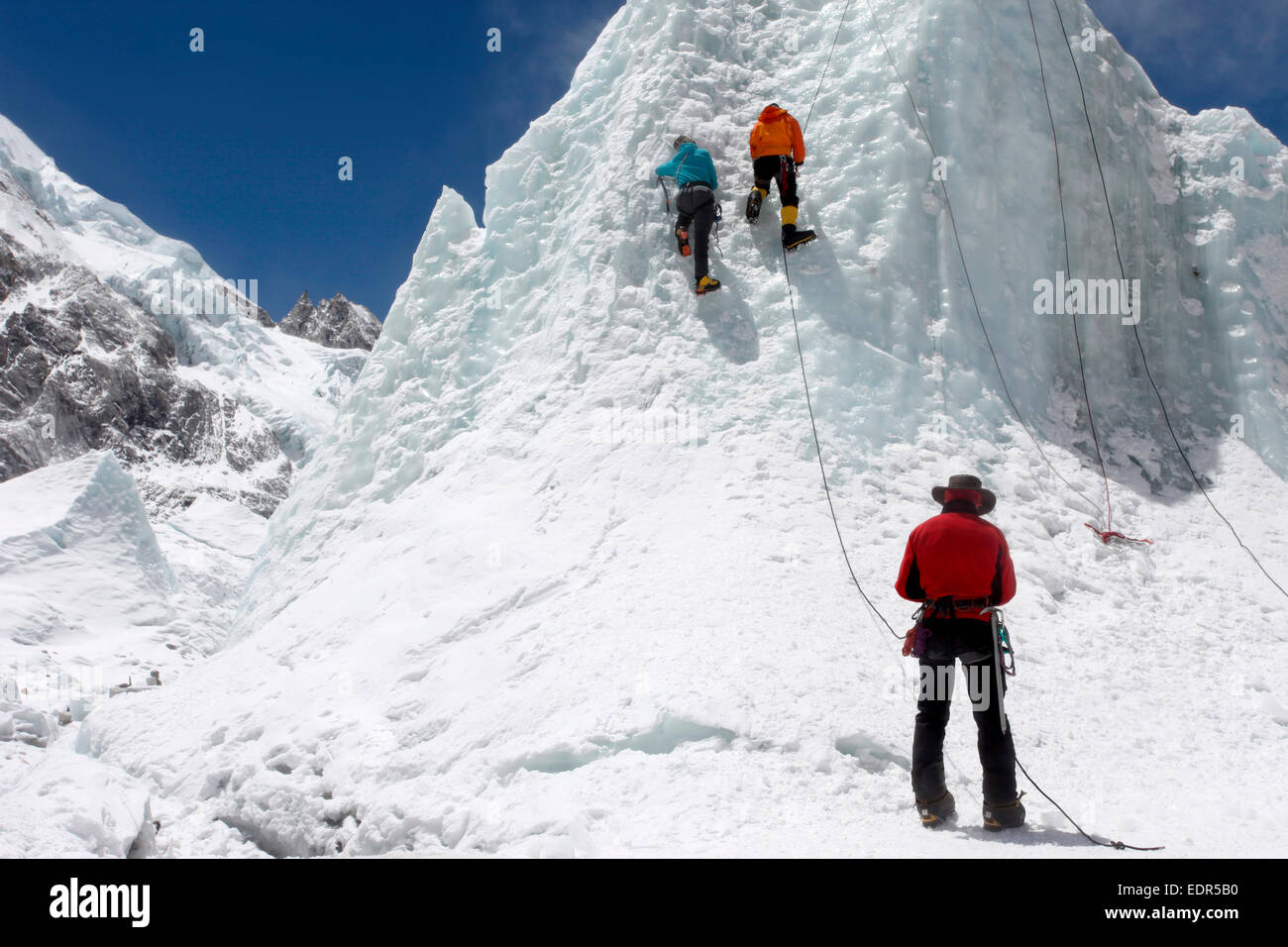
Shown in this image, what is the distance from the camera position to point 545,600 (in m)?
6.34

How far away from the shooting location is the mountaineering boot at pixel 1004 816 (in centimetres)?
388

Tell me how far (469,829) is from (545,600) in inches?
87.2

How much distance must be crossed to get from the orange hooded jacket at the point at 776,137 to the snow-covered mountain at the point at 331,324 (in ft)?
422

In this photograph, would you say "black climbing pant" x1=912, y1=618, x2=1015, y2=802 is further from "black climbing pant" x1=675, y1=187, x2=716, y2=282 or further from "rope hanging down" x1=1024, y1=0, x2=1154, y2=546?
"black climbing pant" x1=675, y1=187, x2=716, y2=282

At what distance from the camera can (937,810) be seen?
4000 millimetres

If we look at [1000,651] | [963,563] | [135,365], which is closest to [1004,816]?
[1000,651]

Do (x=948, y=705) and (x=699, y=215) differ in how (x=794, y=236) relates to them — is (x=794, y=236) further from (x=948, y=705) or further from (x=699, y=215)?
(x=948, y=705)

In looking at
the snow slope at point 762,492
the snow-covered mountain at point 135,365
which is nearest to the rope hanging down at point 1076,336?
the snow slope at point 762,492

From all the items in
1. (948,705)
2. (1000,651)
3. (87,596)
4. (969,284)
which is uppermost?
(969,284)

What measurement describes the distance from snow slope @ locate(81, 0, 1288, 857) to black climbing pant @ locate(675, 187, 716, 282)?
33 centimetres

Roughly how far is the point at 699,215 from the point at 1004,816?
6.27 m

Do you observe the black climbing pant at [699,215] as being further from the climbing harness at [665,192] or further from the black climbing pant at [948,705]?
the black climbing pant at [948,705]
